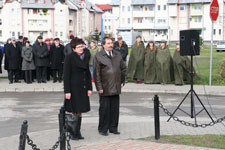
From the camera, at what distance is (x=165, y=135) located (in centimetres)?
816

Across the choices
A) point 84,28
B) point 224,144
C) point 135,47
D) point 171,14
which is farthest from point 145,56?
point 84,28

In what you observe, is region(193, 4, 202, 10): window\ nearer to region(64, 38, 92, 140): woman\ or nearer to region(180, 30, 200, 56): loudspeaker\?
region(180, 30, 200, 56): loudspeaker\

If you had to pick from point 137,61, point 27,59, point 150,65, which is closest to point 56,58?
point 27,59

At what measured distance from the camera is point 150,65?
1791cm

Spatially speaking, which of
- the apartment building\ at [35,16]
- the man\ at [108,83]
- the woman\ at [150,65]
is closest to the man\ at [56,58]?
the woman\ at [150,65]

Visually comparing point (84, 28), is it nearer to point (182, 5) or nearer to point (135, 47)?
point (182, 5)

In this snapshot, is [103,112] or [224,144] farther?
[103,112]

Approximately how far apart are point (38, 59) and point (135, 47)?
422cm

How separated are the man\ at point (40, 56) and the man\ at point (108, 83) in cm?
976

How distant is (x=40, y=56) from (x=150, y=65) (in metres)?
4.73

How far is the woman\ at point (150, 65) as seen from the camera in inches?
703

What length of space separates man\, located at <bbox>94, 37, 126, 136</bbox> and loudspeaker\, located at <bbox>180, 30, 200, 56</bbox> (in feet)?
8.00

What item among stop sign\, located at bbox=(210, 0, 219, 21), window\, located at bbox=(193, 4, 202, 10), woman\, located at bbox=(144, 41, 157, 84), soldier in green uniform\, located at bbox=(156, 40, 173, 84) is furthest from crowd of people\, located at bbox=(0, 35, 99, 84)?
window\, located at bbox=(193, 4, 202, 10)

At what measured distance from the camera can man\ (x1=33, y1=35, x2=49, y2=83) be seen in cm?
1788
